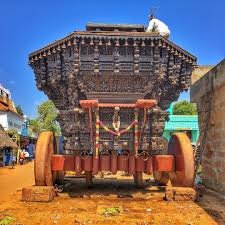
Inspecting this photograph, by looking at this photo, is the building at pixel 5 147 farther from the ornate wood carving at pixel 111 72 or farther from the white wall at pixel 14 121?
Result: the ornate wood carving at pixel 111 72

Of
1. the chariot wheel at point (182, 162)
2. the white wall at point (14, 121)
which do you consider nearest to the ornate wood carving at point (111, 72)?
the chariot wheel at point (182, 162)

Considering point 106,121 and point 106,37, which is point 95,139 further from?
point 106,37

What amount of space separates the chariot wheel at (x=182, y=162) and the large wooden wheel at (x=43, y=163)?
2.85m

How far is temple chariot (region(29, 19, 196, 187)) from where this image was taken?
7.38 m

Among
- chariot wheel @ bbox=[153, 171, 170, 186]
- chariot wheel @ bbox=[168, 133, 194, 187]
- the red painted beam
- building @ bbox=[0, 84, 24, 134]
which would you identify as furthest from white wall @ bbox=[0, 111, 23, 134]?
chariot wheel @ bbox=[168, 133, 194, 187]

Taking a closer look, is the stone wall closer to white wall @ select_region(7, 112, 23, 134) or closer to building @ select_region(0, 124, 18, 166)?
building @ select_region(0, 124, 18, 166)

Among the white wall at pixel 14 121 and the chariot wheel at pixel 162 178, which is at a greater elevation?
the white wall at pixel 14 121

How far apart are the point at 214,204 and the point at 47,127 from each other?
42123 millimetres

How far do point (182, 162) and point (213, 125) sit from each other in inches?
84.5

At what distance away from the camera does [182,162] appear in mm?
7402

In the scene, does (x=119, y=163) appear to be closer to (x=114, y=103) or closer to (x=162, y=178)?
(x=114, y=103)

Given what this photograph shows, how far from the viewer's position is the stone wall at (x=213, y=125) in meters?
8.27

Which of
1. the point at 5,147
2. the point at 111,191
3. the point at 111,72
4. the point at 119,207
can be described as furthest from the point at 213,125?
the point at 5,147

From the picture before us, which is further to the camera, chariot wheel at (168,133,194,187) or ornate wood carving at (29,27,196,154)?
ornate wood carving at (29,27,196,154)
